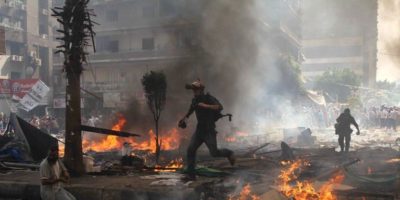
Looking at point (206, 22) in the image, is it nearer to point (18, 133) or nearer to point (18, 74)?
point (18, 133)

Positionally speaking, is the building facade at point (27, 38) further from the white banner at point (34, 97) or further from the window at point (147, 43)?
the white banner at point (34, 97)

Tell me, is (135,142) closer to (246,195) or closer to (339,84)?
(246,195)

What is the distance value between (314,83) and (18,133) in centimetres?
5103

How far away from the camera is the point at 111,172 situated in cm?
888

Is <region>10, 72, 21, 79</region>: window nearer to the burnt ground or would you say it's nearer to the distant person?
the burnt ground

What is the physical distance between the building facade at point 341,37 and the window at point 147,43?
3992 cm

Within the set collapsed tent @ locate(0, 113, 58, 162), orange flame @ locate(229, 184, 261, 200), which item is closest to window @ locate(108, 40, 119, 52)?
collapsed tent @ locate(0, 113, 58, 162)

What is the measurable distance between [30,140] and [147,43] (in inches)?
1171

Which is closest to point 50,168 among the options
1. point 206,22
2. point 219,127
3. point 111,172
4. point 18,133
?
point 111,172

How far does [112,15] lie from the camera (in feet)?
140

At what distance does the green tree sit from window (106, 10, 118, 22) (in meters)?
28.8

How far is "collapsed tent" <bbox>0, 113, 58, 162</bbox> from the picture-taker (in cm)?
1095

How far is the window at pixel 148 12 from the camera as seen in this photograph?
131ft

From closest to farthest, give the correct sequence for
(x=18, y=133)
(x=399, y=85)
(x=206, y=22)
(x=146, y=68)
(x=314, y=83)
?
1. (x=18, y=133)
2. (x=206, y=22)
3. (x=146, y=68)
4. (x=314, y=83)
5. (x=399, y=85)
